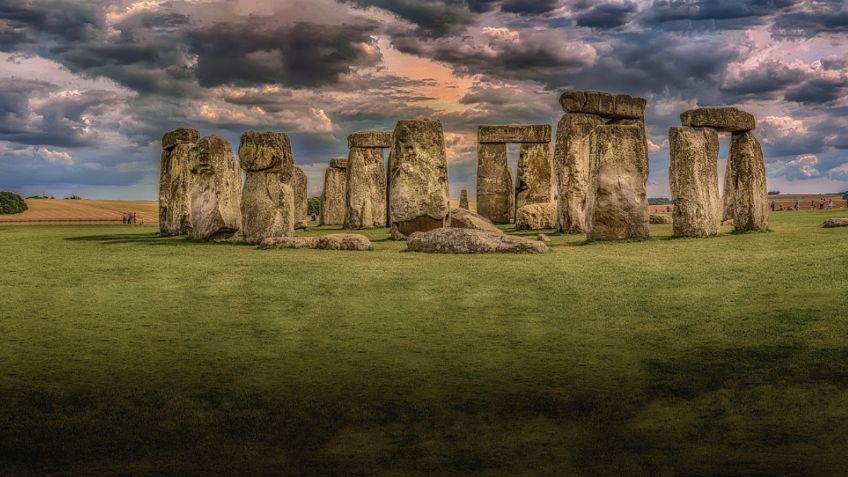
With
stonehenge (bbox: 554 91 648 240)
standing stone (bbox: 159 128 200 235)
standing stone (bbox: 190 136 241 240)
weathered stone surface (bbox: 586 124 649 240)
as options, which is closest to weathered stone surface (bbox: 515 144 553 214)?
stonehenge (bbox: 554 91 648 240)

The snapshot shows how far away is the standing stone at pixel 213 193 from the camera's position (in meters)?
19.6

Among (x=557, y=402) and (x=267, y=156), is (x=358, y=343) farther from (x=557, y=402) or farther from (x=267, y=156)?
(x=267, y=156)

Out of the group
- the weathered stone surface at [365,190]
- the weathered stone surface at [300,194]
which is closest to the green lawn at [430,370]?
the weathered stone surface at [300,194]

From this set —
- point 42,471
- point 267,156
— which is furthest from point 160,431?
point 267,156

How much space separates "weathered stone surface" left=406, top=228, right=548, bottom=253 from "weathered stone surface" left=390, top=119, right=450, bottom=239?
366 cm

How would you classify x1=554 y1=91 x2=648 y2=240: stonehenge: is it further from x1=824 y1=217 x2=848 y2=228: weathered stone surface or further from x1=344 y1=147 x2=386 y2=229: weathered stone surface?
x1=344 y1=147 x2=386 y2=229: weathered stone surface

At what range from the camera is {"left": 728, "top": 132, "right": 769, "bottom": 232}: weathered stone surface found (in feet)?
65.0

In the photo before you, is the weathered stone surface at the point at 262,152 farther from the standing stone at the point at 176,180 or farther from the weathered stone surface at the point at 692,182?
the weathered stone surface at the point at 692,182

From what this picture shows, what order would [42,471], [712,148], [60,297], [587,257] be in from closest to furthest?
[42,471], [60,297], [587,257], [712,148]

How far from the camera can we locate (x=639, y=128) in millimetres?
18375

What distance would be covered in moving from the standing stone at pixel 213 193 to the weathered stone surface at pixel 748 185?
1171 centimetres

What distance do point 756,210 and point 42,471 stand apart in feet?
59.1

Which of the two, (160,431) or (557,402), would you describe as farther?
(557,402)

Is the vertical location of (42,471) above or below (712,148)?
below
